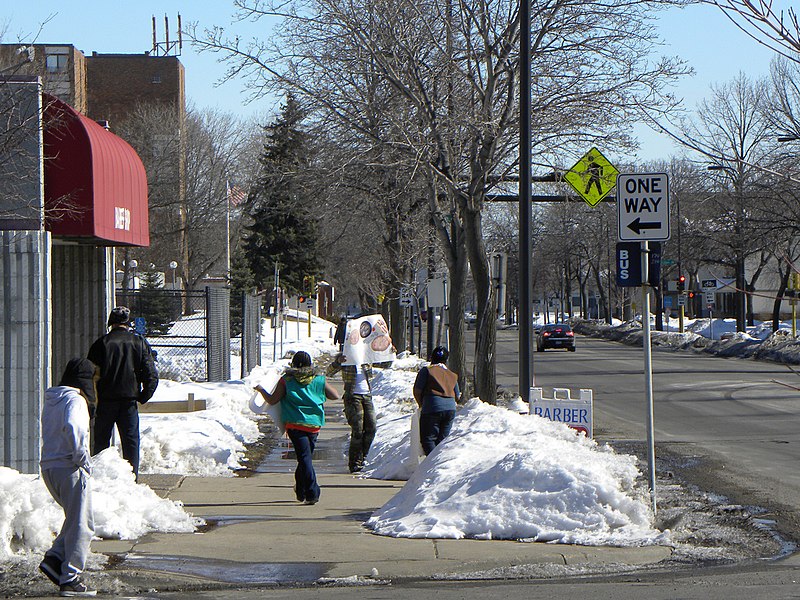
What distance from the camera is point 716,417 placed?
21172 mm

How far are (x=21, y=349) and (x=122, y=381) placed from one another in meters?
1.01

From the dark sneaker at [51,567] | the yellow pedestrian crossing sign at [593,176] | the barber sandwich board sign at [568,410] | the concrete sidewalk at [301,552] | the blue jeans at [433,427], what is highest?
the yellow pedestrian crossing sign at [593,176]

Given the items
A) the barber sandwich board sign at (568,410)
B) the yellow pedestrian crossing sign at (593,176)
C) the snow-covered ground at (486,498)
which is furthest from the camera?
the yellow pedestrian crossing sign at (593,176)

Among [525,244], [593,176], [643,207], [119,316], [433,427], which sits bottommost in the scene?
[433,427]

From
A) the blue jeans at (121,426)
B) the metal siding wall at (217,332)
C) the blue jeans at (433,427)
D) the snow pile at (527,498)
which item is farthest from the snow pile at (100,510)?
the metal siding wall at (217,332)

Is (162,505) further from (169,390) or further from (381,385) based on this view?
(381,385)

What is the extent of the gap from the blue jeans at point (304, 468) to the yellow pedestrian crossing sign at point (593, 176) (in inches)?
318

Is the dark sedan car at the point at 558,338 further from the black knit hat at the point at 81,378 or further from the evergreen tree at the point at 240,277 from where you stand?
the black knit hat at the point at 81,378

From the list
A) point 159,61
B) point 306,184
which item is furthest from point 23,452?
point 159,61

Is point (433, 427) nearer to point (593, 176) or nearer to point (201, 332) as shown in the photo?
point (593, 176)

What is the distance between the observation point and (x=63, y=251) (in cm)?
1387

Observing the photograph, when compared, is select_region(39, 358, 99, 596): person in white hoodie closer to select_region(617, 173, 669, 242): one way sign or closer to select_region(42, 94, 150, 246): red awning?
select_region(42, 94, 150, 246): red awning

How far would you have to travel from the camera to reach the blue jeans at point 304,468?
11.6 metres

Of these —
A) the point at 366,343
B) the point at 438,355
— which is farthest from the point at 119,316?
the point at 366,343
